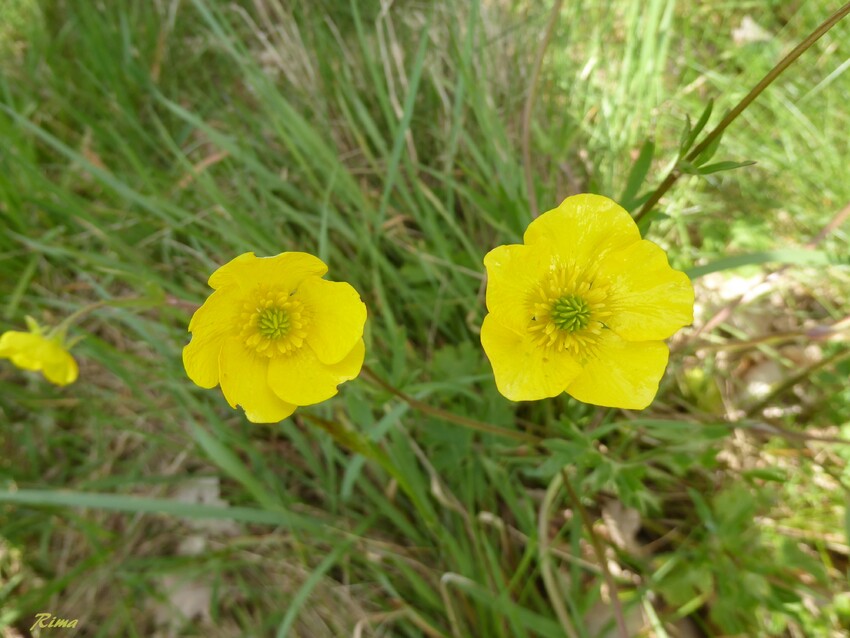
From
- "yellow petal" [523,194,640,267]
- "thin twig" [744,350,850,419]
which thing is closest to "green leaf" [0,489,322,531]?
"yellow petal" [523,194,640,267]

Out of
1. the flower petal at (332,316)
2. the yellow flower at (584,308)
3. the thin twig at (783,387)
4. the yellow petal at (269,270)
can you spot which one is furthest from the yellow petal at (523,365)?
the thin twig at (783,387)

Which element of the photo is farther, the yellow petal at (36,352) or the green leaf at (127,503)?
the green leaf at (127,503)

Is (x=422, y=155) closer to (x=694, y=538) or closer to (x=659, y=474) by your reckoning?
(x=659, y=474)

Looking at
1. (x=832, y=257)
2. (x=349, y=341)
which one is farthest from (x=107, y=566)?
(x=832, y=257)

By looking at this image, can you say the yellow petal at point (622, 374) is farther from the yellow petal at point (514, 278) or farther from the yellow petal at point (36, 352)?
the yellow petal at point (36, 352)

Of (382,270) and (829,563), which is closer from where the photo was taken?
(829,563)
